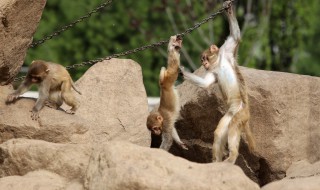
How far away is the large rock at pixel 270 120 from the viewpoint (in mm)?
13078

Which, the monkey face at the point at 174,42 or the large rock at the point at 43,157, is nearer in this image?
the large rock at the point at 43,157

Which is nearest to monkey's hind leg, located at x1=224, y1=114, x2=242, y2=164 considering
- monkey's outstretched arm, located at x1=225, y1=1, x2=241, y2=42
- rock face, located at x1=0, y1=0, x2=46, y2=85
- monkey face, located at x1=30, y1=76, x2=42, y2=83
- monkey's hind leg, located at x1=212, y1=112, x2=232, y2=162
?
monkey's hind leg, located at x1=212, y1=112, x2=232, y2=162

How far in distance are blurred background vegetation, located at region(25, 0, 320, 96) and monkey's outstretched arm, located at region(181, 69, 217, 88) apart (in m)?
12.7

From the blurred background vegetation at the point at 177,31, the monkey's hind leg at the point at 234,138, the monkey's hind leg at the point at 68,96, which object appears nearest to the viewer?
the monkey's hind leg at the point at 234,138

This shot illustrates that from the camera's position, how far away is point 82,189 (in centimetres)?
1012

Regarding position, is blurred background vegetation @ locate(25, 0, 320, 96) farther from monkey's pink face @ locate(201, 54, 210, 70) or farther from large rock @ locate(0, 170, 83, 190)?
large rock @ locate(0, 170, 83, 190)

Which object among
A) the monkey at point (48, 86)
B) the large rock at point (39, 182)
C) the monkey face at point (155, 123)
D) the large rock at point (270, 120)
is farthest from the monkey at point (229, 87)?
the large rock at point (39, 182)

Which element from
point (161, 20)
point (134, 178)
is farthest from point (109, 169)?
point (161, 20)

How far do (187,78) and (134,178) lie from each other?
3.01 metres

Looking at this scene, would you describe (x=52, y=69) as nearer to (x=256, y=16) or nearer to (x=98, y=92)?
(x=98, y=92)

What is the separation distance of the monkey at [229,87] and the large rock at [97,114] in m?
1.46

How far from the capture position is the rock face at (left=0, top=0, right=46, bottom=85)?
1239 cm

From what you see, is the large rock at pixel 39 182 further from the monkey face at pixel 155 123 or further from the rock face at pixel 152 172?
the monkey face at pixel 155 123

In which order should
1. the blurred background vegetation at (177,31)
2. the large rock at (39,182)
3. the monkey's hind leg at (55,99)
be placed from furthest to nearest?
the blurred background vegetation at (177,31) → the monkey's hind leg at (55,99) → the large rock at (39,182)
